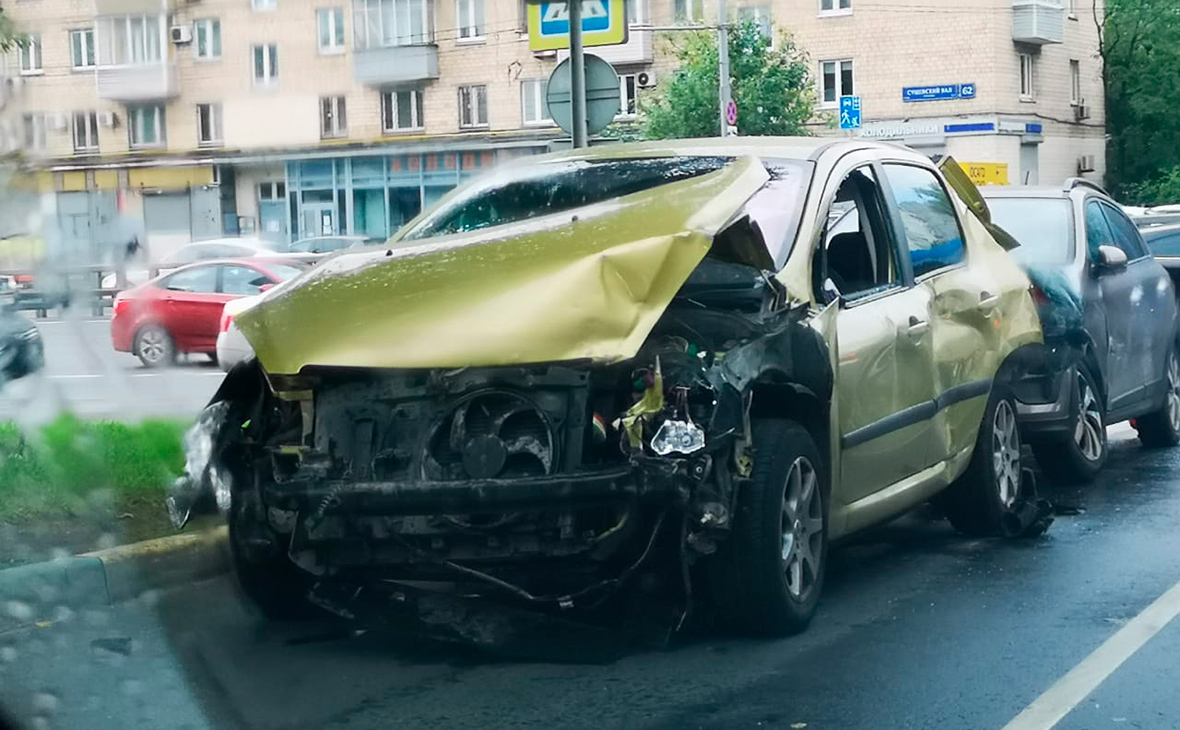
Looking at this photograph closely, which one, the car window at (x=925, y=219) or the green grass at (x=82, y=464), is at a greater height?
the car window at (x=925, y=219)

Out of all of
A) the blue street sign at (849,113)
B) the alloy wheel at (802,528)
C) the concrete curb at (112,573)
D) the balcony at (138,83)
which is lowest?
the concrete curb at (112,573)

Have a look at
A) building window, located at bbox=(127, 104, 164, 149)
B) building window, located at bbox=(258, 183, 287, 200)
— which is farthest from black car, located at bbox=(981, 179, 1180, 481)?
building window, located at bbox=(127, 104, 164, 149)

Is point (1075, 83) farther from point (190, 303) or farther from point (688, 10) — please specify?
point (190, 303)

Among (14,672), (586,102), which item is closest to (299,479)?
(14,672)

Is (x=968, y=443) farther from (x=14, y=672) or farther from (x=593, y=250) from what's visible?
(x=14, y=672)

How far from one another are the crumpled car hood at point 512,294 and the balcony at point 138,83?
144 centimetres

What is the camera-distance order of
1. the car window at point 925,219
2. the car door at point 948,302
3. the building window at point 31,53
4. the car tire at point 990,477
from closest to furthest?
1. the building window at point 31,53
2. the car door at point 948,302
3. the car window at point 925,219
4. the car tire at point 990,477

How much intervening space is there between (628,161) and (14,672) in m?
2.93

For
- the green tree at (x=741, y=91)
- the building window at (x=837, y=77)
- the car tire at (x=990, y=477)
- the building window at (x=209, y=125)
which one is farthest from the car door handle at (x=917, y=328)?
the building window at (x=837, y=77)

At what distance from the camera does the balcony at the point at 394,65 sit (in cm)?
425

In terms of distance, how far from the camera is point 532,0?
8352 millimetres

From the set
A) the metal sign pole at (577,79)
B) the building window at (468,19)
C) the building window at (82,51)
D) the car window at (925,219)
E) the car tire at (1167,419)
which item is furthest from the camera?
the metal sign pole at (577,79)

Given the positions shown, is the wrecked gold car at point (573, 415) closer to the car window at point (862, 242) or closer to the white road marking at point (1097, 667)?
the car window at point (862, 242)

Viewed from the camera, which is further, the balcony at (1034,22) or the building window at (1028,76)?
the building window at (1028,76)
